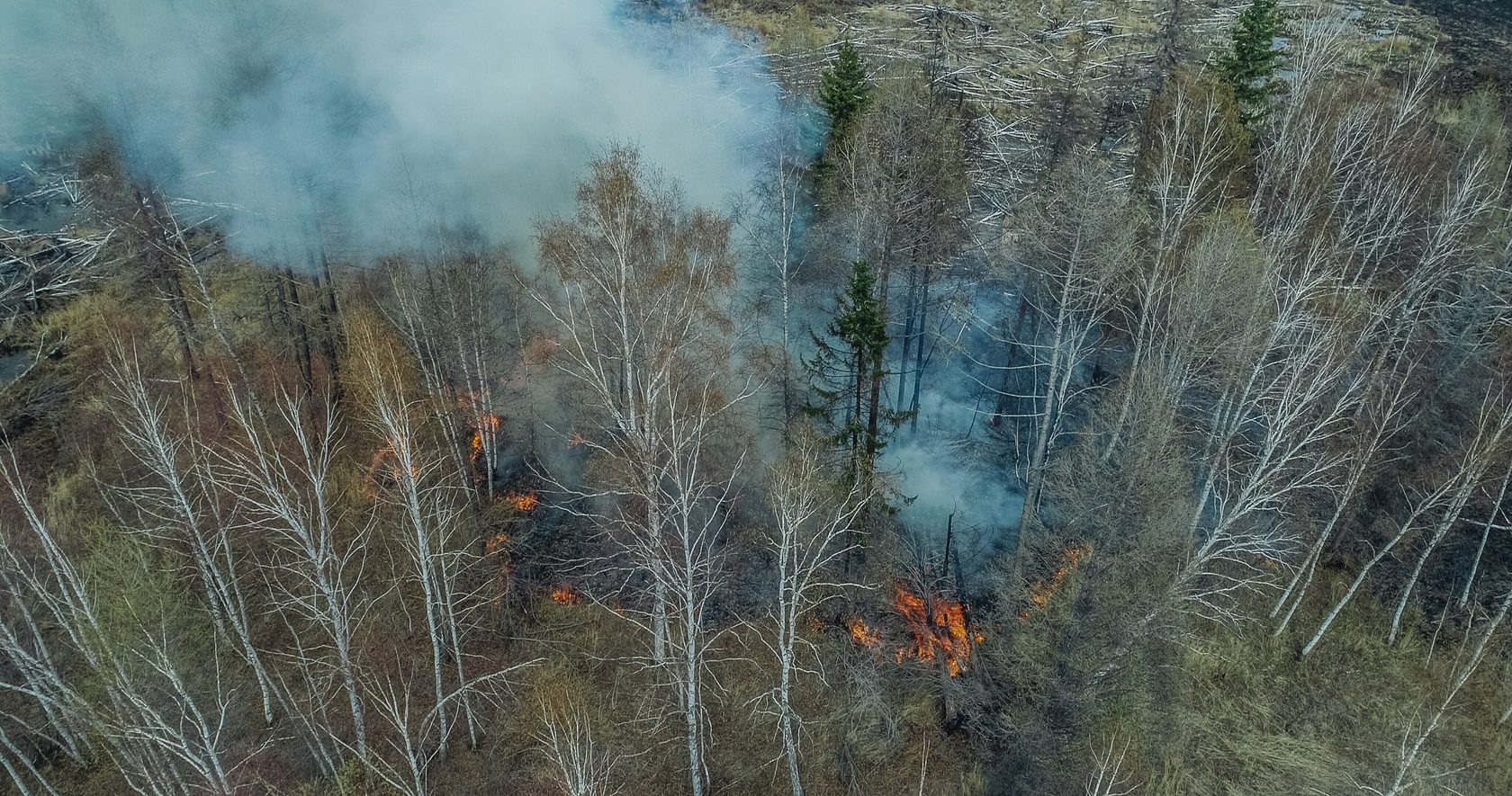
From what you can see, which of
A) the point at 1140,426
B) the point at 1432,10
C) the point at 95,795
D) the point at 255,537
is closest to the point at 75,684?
the point at 95,795

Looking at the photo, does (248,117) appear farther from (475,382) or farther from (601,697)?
(601,697)

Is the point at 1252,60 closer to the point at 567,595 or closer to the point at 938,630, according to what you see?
the point at 938,630

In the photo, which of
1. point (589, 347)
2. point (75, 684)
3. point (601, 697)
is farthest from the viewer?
point (589, 347)

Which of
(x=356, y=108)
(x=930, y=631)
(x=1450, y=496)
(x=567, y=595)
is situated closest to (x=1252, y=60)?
(x=1450, y=496)

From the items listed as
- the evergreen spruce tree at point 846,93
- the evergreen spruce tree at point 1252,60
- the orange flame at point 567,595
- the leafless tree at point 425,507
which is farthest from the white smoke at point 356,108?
the evergreen spruce tree at point 1252,60

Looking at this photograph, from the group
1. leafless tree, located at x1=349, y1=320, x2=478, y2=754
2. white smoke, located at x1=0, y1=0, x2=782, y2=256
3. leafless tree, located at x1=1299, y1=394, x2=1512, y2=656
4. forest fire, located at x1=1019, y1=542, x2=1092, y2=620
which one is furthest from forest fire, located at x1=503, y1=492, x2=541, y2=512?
leafless tree, located at x1=1299, y1=394, x2=1512, y2=656

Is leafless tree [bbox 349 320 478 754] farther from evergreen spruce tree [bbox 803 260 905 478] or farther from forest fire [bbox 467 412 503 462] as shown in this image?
evergreen spruce tree [bbox 803 260 905 478]
